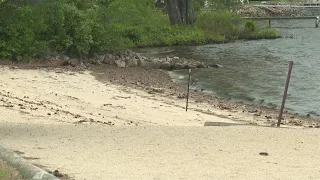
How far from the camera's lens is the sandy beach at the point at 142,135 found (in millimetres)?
10031

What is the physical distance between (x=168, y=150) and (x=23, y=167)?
344cm

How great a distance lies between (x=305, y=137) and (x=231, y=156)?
2900 millimetres

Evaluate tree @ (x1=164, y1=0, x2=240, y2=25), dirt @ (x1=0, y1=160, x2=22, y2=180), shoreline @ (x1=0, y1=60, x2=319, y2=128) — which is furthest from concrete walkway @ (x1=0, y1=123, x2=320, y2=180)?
tree @ (x1=164, y1=0, x2=240, y2=25)

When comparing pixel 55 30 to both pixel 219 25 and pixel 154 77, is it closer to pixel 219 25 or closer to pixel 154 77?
pixel 154 77

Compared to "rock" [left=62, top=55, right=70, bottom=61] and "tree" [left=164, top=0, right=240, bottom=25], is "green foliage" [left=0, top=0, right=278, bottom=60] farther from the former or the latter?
"tree" [left=164, top=0, right=240, bottom=25]

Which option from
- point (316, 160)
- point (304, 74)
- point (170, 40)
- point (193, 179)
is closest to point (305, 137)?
point (316, 160)

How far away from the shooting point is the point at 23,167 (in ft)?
29.1

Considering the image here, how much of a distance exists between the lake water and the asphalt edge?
13287mm

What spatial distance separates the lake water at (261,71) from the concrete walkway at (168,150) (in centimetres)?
844

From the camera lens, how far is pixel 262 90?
85.8 feet

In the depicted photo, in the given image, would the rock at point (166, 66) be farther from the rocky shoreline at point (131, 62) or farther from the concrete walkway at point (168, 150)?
the concrete walkway at point (168, 150)

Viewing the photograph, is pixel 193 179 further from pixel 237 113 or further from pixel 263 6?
pixel 263 6

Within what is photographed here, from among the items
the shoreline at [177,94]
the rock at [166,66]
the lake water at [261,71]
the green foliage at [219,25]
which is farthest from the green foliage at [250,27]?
the shoreline at [177,94]

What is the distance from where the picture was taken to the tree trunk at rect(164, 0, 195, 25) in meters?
53.0
